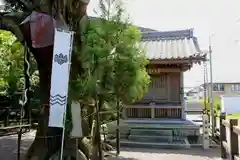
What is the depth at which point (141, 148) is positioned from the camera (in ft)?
34.0

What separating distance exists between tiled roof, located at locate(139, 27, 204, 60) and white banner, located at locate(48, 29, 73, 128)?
5.52 metres

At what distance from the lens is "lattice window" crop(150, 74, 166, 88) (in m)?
12.1

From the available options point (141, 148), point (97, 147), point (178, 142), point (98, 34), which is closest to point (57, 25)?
point (98, 34)

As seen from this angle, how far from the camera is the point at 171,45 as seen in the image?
13.4 m

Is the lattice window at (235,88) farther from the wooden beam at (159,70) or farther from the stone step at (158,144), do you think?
the stone step at (158,144)

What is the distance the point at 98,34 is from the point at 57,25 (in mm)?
Answer: 990

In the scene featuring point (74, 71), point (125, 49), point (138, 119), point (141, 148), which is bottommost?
point (141, 148)

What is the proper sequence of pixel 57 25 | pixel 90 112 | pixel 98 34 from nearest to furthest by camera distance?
1. pixel 57 25
2. pixel 98 34
3. pixel 90 112

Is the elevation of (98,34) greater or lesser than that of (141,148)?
greater

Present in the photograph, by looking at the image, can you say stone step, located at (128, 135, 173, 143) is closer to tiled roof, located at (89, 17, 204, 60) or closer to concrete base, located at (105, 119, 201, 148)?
concrete base, located at (105, 119, 201, 148)

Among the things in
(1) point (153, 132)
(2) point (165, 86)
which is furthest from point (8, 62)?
(1) point (153, 132)

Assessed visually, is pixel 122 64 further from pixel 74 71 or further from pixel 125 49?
pixel 74 71

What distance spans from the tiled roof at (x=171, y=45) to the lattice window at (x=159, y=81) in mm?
943

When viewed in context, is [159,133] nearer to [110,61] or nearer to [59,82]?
[110,61]
